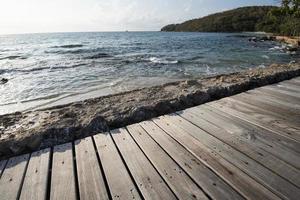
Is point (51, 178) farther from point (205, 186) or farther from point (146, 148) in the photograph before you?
point (205, 186)

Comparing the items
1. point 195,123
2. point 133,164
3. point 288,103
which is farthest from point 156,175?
point 288,103

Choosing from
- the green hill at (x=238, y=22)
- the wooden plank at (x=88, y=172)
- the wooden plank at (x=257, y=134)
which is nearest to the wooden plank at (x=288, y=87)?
the wooden plank at (x=257, y=134)

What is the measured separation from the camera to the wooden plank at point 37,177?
6.96 feet

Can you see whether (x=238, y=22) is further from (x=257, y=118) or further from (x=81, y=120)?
(x=81, y=120)

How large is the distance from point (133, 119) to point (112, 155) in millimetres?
1003

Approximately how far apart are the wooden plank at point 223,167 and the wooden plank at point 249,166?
6 cm

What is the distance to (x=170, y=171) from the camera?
2381 millimetres

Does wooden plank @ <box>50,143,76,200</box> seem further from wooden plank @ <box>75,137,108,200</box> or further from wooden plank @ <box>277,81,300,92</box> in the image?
wooden plank @ <box>277,81,300,92</box>

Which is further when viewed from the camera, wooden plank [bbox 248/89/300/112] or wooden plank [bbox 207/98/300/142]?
wooden plank [bbox 248/89/300/112]

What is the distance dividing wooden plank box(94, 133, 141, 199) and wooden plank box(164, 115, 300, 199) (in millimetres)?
1014

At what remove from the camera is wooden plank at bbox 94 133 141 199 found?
6.88ft

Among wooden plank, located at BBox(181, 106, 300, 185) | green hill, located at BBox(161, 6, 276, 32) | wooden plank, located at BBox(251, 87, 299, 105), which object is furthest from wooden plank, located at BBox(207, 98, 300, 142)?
green hill, located at BBox(161, 6, 276, 32)

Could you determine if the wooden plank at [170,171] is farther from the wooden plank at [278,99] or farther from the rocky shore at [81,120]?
the wooden plank at [278,99]

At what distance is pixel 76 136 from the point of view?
3199mm
